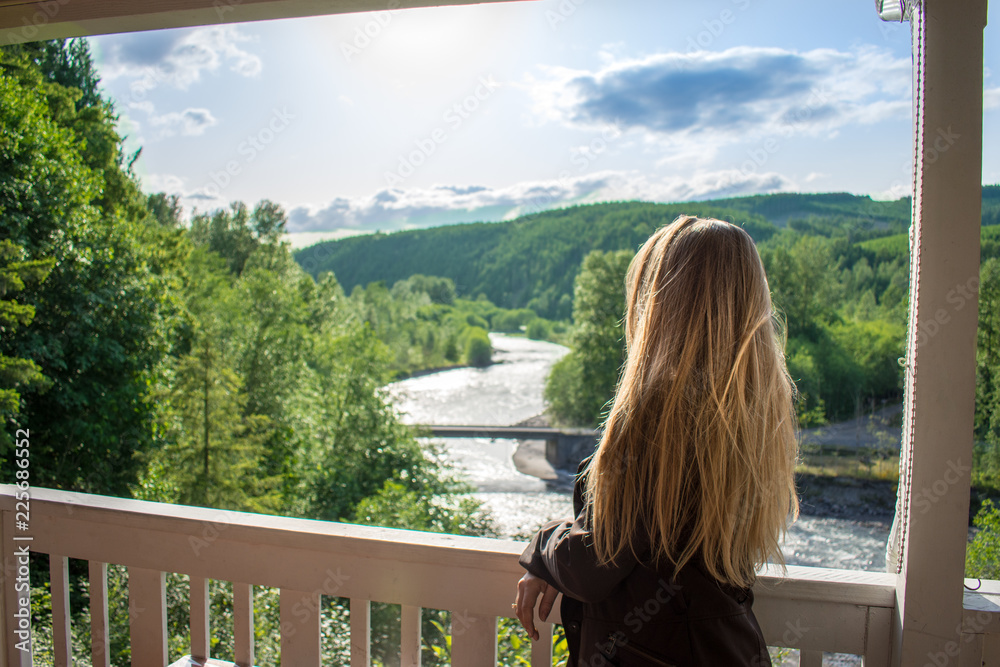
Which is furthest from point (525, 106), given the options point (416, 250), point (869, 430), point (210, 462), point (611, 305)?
point (869, 430)

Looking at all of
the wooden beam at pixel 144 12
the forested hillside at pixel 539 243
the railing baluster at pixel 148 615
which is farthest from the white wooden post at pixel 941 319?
the forested hillside at pixel 539 243

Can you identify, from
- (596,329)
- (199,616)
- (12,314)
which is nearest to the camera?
(199,616)

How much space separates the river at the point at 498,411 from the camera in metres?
13.7

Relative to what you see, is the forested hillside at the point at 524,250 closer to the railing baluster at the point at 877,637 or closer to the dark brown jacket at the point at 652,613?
the railing baluster at the point at 877,637

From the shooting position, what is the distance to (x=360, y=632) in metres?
1.09

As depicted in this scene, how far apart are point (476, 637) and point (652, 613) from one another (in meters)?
0.42

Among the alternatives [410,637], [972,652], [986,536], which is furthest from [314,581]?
[986,536]

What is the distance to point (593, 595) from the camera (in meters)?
0.74

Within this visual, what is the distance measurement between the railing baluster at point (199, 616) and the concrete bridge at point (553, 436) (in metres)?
11.5

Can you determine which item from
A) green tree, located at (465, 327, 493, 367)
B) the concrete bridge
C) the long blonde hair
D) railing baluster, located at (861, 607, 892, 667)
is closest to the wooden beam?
the long blonde hair

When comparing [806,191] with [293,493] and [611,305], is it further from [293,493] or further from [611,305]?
[293,493]

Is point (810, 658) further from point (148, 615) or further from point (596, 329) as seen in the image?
point (596, 329)

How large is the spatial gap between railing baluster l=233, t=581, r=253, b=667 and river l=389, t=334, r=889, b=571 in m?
11.8

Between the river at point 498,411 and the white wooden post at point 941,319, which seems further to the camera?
the river at point 498,411
